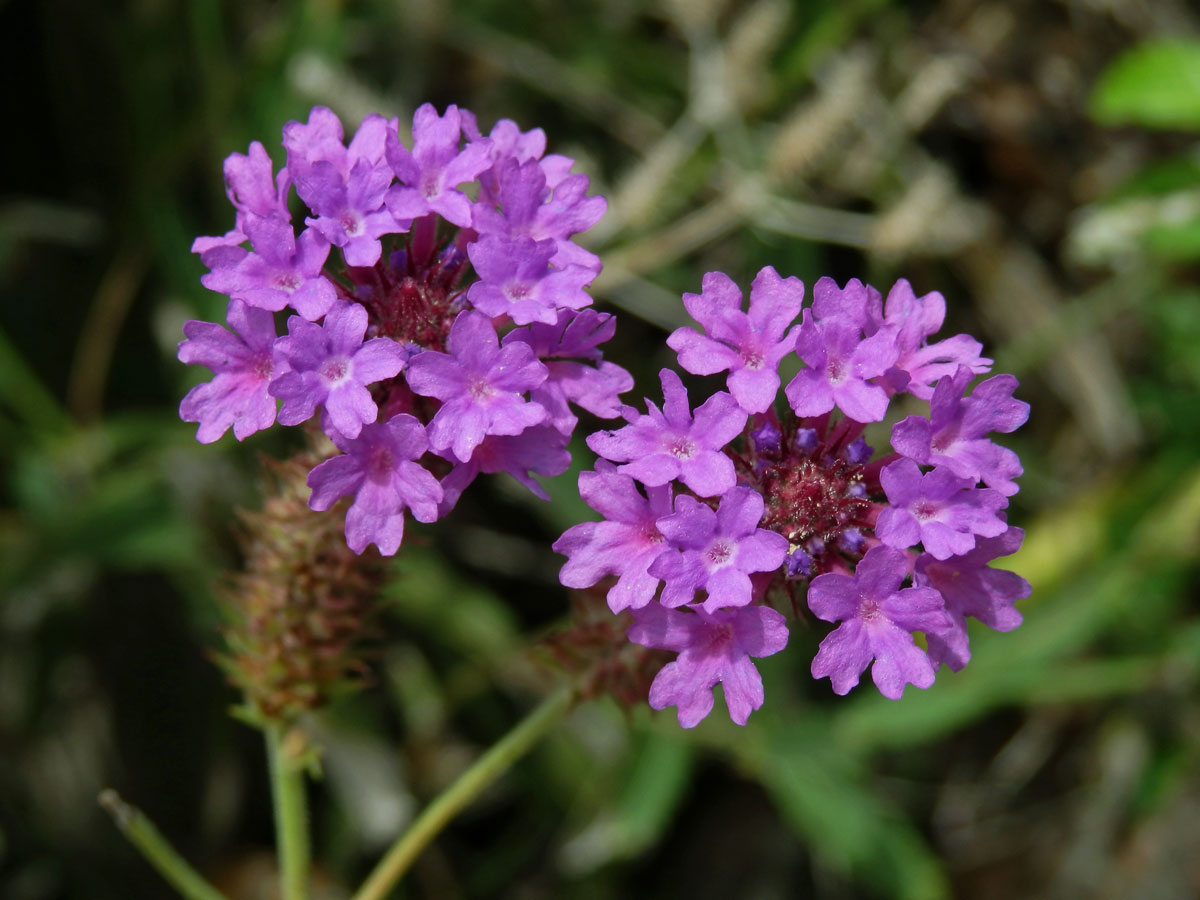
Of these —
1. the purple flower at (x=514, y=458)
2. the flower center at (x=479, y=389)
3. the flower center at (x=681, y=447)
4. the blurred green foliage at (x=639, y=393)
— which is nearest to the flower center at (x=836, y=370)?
the flower center at (x=681, y=447)

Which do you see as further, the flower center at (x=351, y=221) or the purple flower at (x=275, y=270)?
the flower center at (x=351, y=221)

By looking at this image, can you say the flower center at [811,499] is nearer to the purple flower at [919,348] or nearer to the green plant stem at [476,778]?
the purple flower at [919,348]

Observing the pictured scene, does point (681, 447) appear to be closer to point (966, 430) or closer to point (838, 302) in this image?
point (838, 302)

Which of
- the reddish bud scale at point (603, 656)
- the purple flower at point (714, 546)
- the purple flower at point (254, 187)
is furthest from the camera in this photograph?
the reddish bud scale at point (603, 656)

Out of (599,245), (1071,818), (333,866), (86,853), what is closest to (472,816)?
(333,866)

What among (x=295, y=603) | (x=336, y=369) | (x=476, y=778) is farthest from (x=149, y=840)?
(x=336, y=369)

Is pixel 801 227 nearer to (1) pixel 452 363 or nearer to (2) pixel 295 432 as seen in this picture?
(2) pixel 295 432

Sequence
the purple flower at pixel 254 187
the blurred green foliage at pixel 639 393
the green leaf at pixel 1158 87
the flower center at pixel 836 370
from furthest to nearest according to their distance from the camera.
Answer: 1. the blurred green foliage at pixel 639 393
2. the green leaf at pixel 1158 87
3. the purple flower at pixel 254 187
4. the flower center at pixel 836 370
